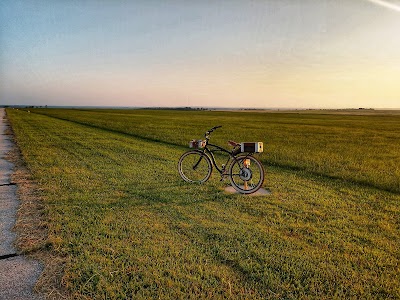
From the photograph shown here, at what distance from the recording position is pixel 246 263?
398 centimetres

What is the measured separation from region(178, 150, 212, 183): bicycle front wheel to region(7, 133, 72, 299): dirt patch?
3.76 m

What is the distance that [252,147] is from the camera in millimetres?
7152

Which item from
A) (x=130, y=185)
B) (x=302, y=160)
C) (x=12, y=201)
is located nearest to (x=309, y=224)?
(x=130, y=185)

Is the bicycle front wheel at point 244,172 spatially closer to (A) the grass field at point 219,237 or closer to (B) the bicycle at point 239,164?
(B) the bicycle at point 239,164

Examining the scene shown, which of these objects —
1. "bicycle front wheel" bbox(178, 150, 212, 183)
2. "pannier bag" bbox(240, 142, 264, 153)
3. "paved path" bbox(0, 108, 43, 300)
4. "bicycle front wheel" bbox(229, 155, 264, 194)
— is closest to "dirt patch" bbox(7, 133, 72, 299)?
"paved path" bbox(0, 108, 43, 300)

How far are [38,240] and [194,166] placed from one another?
187 inches

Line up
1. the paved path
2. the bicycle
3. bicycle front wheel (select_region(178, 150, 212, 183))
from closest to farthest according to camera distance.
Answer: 1. the paved path
2. the bicycle
3. bicycle front wheel (select_region(178, 150, 212, 183))

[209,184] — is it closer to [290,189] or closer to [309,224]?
[290,189]

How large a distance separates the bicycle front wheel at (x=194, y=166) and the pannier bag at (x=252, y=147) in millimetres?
1286

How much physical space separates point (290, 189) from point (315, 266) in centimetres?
416

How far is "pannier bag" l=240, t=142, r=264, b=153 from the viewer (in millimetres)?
Answer: 7035

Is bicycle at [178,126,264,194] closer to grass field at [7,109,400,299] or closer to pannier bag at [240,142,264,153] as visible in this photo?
pannier bag at [240,142,264,153]

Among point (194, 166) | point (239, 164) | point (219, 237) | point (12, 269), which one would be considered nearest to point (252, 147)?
point (239, 164)

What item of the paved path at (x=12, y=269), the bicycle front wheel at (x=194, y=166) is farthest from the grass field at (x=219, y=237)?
the paved path at (x=12, y=269)
